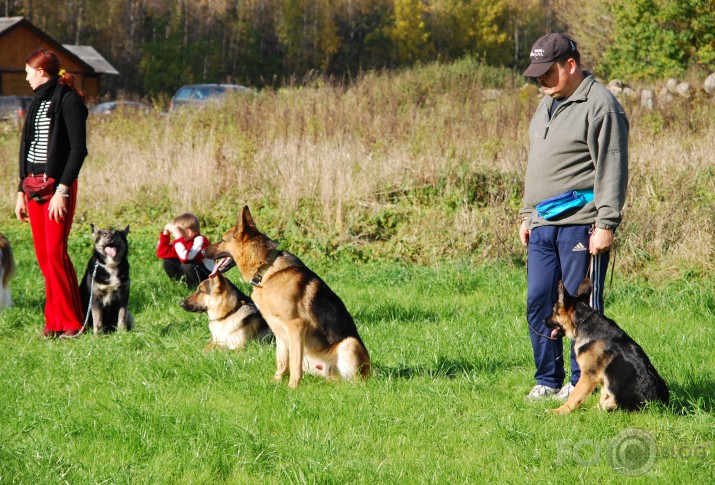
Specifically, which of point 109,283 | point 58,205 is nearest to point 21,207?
point 58,205

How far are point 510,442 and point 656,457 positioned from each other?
731 mm

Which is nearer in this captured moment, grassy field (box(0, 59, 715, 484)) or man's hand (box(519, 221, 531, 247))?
grassy field (box(0, 59, 715, 484))

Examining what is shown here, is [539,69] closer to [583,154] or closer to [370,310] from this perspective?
[583,154]

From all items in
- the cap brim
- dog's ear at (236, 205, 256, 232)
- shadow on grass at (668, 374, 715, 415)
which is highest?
the cap brim

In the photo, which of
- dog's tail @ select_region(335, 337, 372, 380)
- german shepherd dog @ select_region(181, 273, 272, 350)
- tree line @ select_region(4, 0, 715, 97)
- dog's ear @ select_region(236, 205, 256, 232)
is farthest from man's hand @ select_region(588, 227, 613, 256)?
tree line @ select_region(4, 0, 715, 97)

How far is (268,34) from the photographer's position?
56594mm

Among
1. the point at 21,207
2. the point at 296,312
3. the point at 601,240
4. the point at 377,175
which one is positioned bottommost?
the point at 377,175

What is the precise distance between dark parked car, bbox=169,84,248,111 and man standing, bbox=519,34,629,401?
12.8 meters

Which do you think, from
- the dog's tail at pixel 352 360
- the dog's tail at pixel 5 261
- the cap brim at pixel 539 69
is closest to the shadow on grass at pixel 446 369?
the dog's tail at pixel 352 360

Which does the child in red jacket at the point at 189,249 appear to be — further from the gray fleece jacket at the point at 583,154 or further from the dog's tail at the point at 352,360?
the gray fleece jacket at the point at 583,154

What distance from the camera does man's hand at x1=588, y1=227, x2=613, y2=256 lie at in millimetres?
4324

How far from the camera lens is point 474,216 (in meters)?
9.95

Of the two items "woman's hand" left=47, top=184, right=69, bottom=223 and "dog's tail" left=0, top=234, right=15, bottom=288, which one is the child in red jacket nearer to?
"dog's tail" left=0, top=234, right=15, bottom=288

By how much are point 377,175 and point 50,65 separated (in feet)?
18.1
